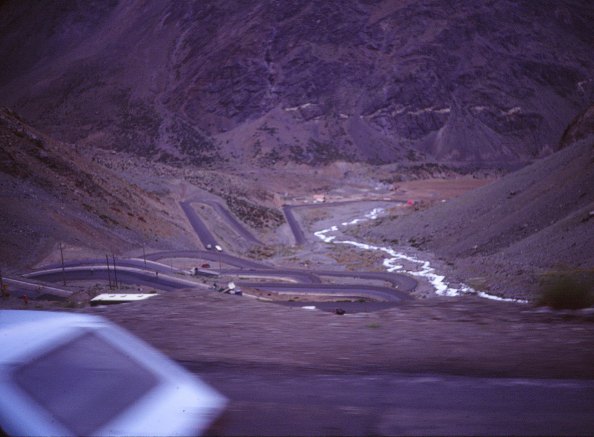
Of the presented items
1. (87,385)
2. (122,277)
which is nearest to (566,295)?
(87,385)

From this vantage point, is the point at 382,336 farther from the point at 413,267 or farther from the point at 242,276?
the point at 413,267

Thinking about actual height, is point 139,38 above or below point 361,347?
above

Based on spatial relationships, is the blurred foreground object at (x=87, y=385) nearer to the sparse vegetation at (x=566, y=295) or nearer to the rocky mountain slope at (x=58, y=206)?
the sparse vegetation at (x=566, y=295)

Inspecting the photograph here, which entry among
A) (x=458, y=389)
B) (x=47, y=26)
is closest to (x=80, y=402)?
A: (x=458, y=389)

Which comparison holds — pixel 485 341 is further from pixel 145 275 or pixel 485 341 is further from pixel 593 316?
pixel 145 275

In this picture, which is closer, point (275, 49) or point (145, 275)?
point (145, 275)

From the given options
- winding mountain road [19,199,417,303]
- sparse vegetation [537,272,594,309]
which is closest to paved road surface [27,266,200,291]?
winding mountain road [19,199,417,303]

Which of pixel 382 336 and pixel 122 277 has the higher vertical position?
pixel 382 336
